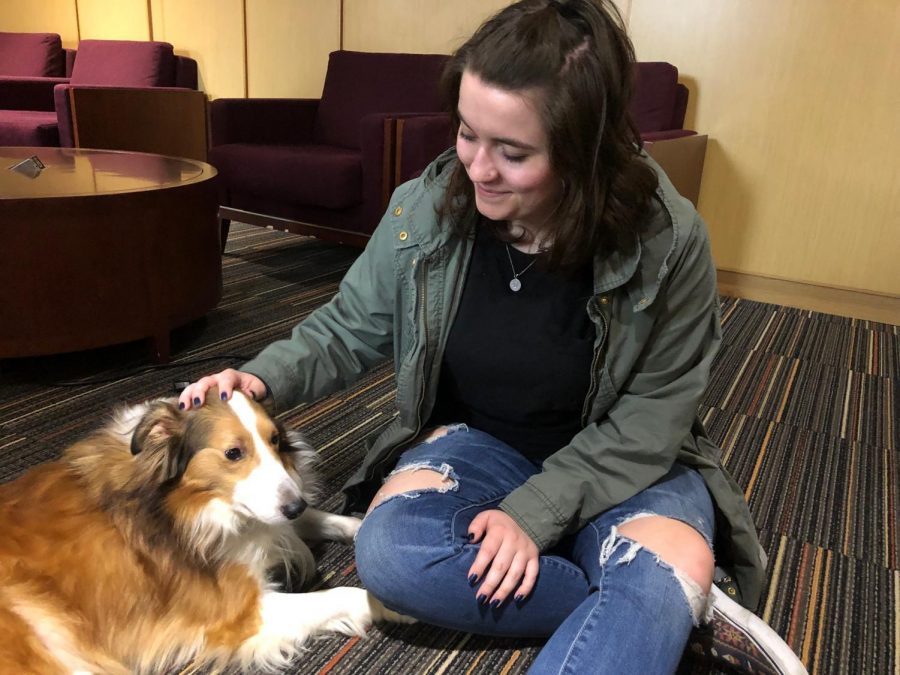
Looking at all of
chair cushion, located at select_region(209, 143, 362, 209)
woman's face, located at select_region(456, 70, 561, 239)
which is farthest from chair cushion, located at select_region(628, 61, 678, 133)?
woman's face, located at select_region(456, 70, 561, 239)

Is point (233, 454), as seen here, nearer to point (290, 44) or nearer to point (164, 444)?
point (164, 444)

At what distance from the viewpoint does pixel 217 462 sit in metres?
1.17

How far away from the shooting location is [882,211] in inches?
130

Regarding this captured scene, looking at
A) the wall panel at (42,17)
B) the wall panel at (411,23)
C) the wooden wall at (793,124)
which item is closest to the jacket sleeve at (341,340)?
the wooden wall at (793,124)

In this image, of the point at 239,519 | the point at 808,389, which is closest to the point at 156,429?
the point at 239,519

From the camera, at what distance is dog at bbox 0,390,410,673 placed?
1135mm

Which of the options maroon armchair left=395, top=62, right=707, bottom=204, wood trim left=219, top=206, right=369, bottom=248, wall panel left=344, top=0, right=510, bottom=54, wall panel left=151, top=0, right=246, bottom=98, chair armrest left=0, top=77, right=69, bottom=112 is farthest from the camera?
wall panel left=151, top=0, right=246, bottom=98

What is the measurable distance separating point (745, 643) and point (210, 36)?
534cm

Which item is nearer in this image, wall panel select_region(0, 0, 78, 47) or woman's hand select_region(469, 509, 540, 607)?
woman's hand select_region(469, 509, 540, 607)

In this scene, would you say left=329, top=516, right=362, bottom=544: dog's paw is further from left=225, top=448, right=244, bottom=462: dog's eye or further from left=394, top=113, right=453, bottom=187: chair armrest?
left=394, top=113, right=453, bottom=187: chair armrest

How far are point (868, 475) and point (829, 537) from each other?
1.26ft

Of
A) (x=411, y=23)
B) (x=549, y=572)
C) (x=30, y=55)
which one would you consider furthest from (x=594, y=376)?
(x=30, y=55)

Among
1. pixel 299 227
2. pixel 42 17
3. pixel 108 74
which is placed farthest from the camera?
pixel 42 17

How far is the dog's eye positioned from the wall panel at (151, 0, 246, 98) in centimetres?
457
